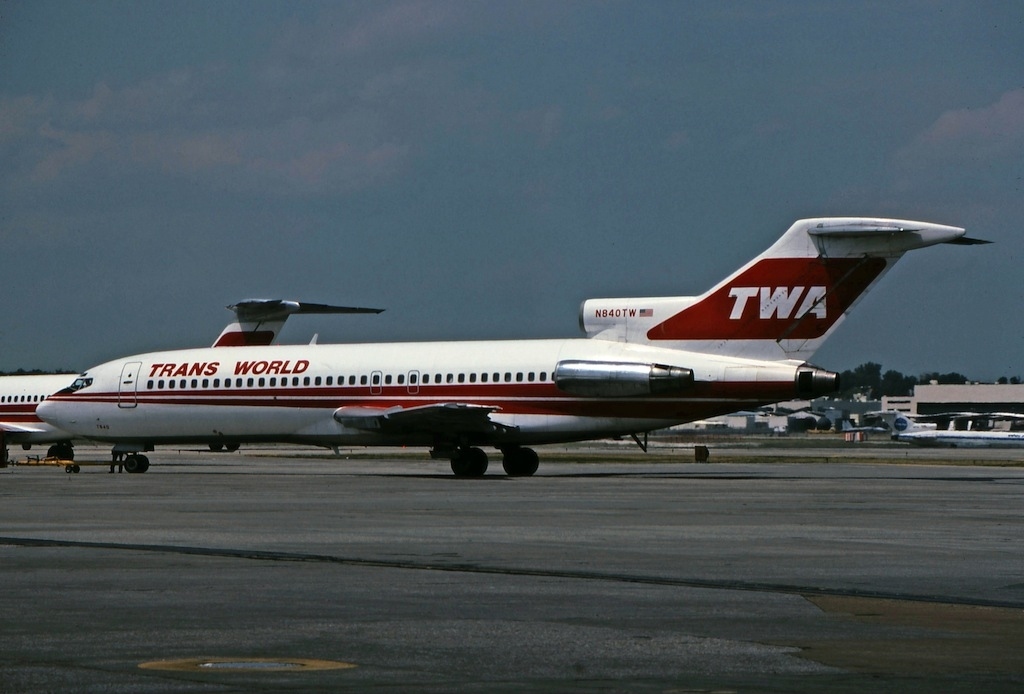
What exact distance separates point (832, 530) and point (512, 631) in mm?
10908

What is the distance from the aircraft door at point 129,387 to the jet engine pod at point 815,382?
2105 cm

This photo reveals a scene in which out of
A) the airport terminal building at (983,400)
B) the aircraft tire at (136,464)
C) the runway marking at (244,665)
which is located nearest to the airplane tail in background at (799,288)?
the aircraft tire at (136,464)

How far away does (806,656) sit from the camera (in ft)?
31.1

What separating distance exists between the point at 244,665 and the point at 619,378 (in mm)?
30802

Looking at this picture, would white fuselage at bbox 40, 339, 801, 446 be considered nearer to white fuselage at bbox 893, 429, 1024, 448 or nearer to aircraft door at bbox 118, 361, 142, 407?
aircraft door at bbox 118, 361, 142, 407

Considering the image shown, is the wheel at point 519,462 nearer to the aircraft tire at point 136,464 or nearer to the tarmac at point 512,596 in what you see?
the aircraft tire at point 136,464

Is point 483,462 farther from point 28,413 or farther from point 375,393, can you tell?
point 28,413

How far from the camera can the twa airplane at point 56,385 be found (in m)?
60.1

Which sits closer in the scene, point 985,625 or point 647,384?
point 985,625

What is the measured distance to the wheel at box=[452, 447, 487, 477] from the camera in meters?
41.8

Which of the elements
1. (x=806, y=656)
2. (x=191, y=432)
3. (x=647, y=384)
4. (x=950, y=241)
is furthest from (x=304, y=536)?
(x=191, y=432)

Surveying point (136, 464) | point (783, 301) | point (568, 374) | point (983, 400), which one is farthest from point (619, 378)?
point (983, 400)

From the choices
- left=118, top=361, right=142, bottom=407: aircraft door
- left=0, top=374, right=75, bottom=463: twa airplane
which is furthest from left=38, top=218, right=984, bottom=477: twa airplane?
left=0, top=374, right=75, bottom=463: twa airplane

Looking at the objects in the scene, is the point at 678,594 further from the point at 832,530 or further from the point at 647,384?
the point at 647,384
